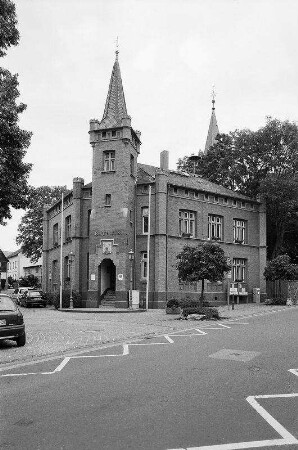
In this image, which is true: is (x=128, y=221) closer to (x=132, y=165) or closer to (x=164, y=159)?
(x=132, y=165)

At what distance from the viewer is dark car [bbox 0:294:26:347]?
504 inches

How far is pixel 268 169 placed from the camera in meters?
41.8

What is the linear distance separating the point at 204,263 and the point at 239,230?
56.7 feet

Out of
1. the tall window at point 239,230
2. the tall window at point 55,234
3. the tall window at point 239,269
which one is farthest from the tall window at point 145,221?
the tall window at point 55,234

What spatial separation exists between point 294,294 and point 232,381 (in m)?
30.3

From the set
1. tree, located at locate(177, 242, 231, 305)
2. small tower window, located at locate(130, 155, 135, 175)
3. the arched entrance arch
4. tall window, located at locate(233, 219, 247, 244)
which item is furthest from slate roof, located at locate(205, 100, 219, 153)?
tree, located at locate(177, 242, 231, 305)

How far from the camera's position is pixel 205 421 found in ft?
18.9

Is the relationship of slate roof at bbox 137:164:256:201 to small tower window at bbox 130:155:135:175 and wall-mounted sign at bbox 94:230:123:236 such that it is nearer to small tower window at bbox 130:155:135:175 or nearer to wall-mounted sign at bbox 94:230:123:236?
small tower window at bbox 130:155:135:175

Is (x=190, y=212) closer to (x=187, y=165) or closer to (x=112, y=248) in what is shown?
(x=112, y=248)

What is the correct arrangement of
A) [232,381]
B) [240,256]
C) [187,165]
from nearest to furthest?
1. [232,381]
2. [240,256]
3. [187,165]

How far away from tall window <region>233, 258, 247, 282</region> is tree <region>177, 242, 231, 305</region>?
49.8 feet

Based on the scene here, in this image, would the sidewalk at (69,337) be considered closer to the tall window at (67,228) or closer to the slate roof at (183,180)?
the slate roof at (183,180)

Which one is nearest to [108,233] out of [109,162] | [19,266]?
[109,162]

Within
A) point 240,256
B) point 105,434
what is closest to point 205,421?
point 105,434
